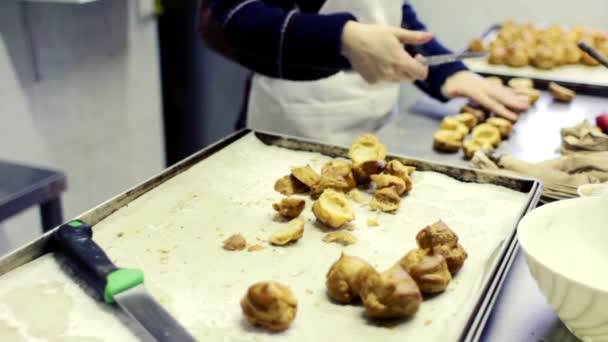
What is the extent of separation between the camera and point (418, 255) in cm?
73

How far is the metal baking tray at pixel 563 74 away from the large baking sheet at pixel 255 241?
788 millimetres

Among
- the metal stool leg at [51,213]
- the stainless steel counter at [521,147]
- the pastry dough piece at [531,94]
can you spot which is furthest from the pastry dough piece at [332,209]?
the metal stool leg at [51,213]

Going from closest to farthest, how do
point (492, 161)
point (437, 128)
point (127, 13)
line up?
point (492, 161), point (437, 128), point (127, 13)

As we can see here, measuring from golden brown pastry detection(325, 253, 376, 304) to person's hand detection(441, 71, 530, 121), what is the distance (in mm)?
819

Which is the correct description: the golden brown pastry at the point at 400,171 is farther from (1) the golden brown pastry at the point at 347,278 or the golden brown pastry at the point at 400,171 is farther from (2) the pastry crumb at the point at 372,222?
(1) the golden brown pastry at the point at 347,278

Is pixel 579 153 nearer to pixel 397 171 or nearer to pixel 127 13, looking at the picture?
pixel 397 171

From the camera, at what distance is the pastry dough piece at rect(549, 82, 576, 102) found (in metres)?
1.54

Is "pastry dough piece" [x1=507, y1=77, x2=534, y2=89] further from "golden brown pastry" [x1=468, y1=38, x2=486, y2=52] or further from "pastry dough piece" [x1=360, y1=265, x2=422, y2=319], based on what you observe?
"pastry dough piece" [x1=360, y1=265, x2=422, y2=319]

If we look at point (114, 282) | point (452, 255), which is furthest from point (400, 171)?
point (114, 282)

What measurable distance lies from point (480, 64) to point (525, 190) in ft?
3.03

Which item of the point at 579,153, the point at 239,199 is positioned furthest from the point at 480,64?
the point at 239,199

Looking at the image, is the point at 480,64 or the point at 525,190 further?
the point at 480,64

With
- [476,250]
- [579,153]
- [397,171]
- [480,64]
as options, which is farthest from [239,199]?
[480,64]

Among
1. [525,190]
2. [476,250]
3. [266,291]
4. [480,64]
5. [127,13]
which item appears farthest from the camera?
[127,13]
